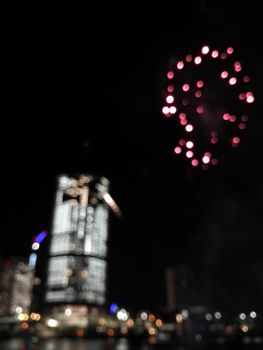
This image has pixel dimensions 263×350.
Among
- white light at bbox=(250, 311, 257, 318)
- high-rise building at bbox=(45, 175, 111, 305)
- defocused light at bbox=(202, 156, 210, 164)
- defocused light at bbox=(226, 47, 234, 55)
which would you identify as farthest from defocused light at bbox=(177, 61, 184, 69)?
high-rise building at bbox=(45, 175, 111, 305)

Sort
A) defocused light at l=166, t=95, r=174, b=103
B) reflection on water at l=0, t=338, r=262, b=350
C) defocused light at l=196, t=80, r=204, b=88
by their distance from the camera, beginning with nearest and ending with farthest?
defocused light at l=166, t=95, r=174, b=103 → defocused light at l=196, t=80, r=204, b=88 → reflection on water at l=0, t=338, r=262, b=350

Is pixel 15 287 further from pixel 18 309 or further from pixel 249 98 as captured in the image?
pixel 249 98

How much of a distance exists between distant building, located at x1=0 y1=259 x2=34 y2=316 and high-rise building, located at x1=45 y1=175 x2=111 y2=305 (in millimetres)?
12479

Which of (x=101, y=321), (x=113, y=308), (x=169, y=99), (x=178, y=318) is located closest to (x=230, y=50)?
(x=169, y=99)

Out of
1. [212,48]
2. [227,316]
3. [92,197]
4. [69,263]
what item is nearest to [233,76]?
[212,48]

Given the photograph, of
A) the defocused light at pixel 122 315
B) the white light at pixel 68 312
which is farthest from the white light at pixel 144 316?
the white light at pixel 68 312

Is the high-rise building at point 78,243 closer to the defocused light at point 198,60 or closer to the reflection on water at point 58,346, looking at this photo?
the reflection on water at point 58,346

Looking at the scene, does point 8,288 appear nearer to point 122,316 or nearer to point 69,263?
point 69,263

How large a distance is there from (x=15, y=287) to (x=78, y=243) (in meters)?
28.3

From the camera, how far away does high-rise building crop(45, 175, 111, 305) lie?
525 ft

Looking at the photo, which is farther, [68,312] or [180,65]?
[68,312]

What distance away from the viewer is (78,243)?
551 feet

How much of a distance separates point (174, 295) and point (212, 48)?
173 metres

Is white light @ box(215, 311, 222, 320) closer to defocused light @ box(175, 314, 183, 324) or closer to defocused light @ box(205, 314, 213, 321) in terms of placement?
defocused light @ box(205, 314, 213, 321)
